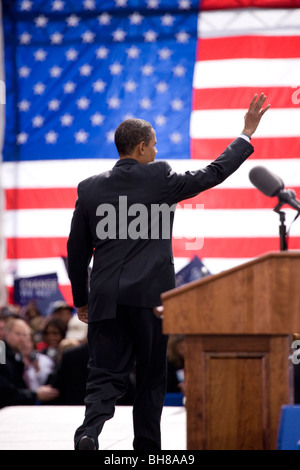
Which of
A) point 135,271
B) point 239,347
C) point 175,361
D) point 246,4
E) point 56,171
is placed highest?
point 246,4

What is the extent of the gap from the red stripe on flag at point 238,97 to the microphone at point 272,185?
6.10 meters

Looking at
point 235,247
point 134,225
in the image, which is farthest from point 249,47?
Answer: point 134,225

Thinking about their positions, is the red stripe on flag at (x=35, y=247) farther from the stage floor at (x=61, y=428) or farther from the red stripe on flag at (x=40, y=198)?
the stage floor at (x=61, y=428)

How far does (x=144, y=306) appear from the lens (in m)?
2.95

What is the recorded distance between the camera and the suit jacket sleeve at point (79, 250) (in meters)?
3.10

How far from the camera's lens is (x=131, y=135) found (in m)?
3.11

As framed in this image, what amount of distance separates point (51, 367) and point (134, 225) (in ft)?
12.1

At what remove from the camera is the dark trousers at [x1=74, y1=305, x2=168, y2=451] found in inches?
116

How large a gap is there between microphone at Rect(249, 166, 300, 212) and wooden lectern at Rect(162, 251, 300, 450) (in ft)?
1.24

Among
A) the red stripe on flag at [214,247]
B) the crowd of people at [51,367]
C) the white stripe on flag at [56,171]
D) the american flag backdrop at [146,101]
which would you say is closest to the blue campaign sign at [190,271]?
the red stripe on flag at [214,247]

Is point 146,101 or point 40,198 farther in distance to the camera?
point 40,198

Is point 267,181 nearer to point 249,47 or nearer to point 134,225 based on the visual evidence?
point 134,225
